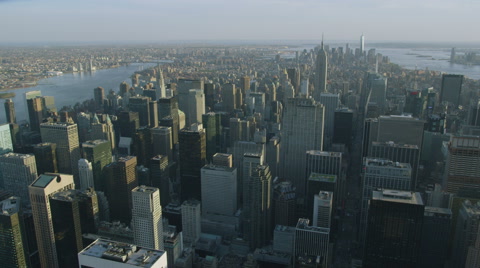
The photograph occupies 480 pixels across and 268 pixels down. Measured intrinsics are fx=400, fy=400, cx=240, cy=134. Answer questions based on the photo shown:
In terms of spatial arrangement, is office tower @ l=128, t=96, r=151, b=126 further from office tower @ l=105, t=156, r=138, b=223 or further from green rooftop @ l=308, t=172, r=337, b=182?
green rooftop @ l=308, t=172, r=337, b=182

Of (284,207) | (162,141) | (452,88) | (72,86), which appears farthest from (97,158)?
(452,88)

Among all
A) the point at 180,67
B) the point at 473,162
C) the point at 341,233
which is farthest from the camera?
the point at 180,67

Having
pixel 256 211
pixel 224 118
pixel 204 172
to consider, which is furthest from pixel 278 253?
pixel 224 118

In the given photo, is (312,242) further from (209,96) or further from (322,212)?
(209,96)

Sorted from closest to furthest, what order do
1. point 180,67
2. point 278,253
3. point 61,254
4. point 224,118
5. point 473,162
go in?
1. point 61,254
2. point 278,253
3. point 473,162
4. point 224,118
5. point 180,67

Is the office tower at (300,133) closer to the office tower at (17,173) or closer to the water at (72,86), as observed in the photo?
the office tower at (17,173)

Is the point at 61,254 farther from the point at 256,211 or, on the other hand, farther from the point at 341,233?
the point at 341,233
